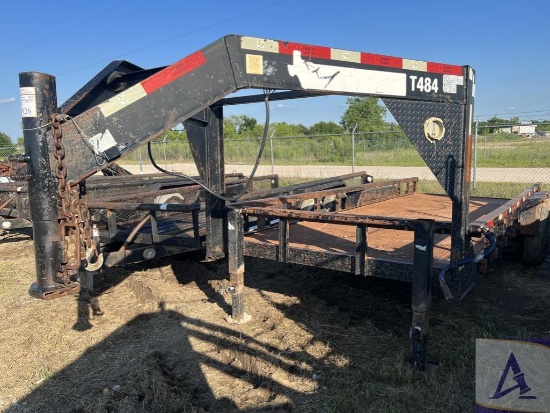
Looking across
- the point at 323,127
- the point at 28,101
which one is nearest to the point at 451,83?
the point at 28,101

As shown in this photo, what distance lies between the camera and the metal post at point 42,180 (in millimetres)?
2250

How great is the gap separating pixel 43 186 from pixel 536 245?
210 inches

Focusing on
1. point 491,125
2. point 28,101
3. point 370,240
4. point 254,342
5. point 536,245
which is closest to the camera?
point 28,101

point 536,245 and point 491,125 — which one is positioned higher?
point 491,125

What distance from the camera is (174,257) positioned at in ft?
21.2

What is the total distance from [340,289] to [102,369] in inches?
102

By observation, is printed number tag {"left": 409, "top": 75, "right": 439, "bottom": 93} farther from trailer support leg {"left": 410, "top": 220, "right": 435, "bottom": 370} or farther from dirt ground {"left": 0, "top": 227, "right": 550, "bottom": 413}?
dirt ground {"left": 0, "top": 227, "right": 550, "bottom": 413}

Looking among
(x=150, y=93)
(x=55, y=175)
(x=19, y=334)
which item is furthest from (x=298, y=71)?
(x=19, y=334)

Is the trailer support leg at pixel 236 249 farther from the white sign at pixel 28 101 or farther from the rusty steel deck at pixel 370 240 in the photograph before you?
the white sign at pixel 28 101

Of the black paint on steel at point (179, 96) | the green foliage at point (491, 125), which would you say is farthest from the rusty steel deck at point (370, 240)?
the green foliage at point (491, 125)

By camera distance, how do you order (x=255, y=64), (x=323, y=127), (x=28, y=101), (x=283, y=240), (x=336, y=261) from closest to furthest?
1. (x=28, y=101)
2. (x=255, y=64)
3. (x=336, y=261)
4. (x=283, y=240)
5. (x=323, y=127)

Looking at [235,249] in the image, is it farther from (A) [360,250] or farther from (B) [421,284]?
(B) [421,284]

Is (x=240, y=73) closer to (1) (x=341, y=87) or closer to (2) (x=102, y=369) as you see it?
(1) (x=341, y=87)

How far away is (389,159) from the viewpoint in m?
21.7
